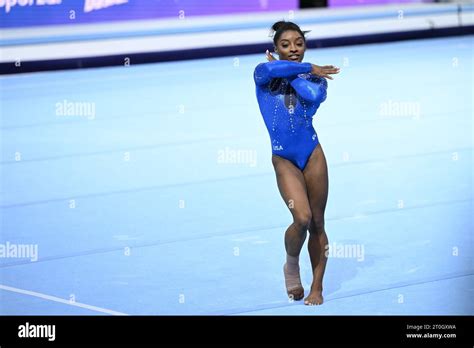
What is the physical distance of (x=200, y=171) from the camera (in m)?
7.84

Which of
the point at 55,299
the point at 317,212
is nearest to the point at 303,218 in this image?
the point at 317,212

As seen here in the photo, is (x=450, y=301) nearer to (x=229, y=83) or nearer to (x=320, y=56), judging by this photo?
(x=229, y=83)

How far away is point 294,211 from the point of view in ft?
14.9

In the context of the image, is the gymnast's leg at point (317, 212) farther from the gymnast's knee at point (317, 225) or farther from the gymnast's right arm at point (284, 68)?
the gymnast's right arm at point (284, 68)

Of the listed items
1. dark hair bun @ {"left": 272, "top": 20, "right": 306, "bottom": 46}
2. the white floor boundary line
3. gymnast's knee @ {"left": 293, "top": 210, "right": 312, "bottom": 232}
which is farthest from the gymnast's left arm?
the white floor boundary line

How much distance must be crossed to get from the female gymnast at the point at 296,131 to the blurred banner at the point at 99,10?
9539 millimetres

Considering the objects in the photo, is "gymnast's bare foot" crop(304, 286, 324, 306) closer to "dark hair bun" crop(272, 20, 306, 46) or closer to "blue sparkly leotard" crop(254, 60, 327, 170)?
"blue sparkly leotard" crop(254, 60, 327, 170)

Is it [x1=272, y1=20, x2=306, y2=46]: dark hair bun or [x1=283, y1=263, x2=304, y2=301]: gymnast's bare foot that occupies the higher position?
[x1=272, y1=20, x2=306, y2=46]: dark hair bun

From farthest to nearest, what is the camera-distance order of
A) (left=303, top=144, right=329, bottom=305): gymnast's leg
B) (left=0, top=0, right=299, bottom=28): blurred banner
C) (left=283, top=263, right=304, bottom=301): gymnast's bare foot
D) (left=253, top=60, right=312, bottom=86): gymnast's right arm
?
(left=0, top=0, right=299, bottom=28): blurred banner < (left=283, top=263, right=304, bottom=301): gymnast's bare foot < (left=303, top=144, right=329, bottom=305): gymnast's leg < (left=253, top=60, right=312, bottom=86): gymnast's right arm

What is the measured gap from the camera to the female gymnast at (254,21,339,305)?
4512mm

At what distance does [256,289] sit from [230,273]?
0.33 metres

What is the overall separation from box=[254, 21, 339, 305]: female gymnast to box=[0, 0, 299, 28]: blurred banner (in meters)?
9.54

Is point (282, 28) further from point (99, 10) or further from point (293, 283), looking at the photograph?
point (99, 10)

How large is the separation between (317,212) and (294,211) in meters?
0.20
